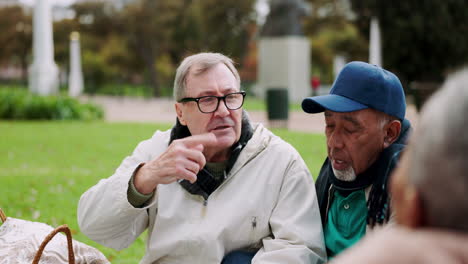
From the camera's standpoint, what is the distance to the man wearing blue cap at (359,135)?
253 cm

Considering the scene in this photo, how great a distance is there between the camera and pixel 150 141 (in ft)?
10.3

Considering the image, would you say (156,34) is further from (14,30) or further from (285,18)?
(285,18)

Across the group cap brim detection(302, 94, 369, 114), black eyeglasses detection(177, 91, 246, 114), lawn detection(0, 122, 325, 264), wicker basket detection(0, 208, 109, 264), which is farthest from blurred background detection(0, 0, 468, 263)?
wicker basket detection(0, 208, 109, 264)

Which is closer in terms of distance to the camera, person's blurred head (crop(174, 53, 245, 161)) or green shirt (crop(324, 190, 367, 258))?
green shirt (crop(324, 190, 367, 258))

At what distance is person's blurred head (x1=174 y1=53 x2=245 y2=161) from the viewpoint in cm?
283

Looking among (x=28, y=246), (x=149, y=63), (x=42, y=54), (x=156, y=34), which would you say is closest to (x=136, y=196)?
(x=28, y=246)

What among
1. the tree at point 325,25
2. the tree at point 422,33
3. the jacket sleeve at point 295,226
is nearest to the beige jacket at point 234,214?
the jacket sleeve at point 295,226

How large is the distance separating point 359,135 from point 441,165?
1.53 meters

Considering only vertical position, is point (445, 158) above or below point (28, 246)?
above

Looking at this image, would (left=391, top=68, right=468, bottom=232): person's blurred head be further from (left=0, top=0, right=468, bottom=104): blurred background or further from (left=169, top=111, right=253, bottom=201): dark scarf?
(left=0, top=0, right=468, bottom=104): blurred background

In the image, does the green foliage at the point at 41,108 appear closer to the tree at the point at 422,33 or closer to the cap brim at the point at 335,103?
the tree at the point at 422,33

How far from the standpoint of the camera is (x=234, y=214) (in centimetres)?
273

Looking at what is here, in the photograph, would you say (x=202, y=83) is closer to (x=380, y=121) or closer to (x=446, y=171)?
(x=380, y=121)

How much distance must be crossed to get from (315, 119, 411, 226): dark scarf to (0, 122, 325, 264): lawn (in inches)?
109
